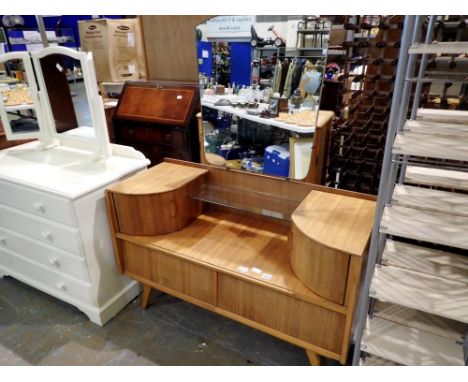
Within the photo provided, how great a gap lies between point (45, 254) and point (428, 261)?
191 centimetres

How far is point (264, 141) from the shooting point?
180cm

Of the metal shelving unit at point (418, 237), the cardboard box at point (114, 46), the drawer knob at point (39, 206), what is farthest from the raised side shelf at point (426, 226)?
the cardboard box at point (114, 46)

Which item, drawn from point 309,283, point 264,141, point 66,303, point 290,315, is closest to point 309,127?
point 264,141

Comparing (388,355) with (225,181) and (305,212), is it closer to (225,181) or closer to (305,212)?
(305,212)

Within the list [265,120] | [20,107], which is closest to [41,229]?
[20,107]

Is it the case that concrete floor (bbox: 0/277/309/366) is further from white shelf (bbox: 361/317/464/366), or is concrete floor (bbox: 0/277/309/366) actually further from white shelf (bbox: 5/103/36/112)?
white shelf (bbox: 5/103/36/112)

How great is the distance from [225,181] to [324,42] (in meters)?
0.89

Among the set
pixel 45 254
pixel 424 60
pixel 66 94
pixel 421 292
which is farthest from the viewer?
pixel 66 94

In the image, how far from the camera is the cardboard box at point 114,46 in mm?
2922

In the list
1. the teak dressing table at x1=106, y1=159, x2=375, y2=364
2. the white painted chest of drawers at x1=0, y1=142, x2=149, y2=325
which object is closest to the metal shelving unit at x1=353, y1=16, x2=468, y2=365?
the teak dressing table at x1=106, y1=159, x2=375, y2=364

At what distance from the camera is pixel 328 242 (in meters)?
1.26

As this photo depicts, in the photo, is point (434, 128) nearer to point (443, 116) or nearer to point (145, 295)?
point (443, 116)

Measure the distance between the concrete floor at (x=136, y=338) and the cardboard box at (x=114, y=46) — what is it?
1.99 m

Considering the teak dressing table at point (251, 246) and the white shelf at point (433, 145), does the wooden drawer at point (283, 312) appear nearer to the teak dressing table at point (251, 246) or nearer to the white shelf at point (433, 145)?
the teak dressing table at point (251, 246)
